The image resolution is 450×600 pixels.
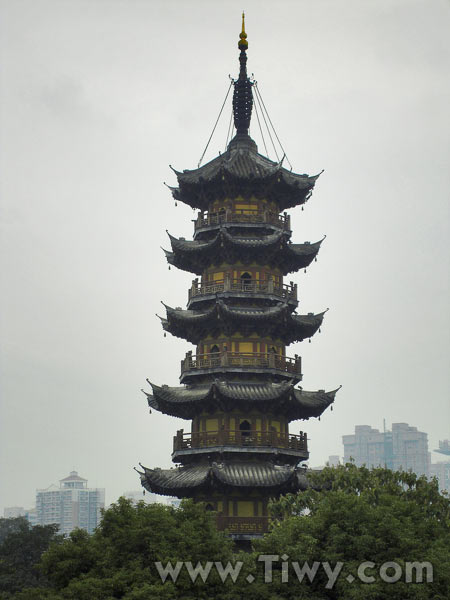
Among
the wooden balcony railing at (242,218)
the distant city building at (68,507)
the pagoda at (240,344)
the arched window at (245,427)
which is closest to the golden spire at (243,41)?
the pagoda at (240,344)

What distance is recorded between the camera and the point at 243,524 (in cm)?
4356

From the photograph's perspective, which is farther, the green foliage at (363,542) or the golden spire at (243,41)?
the golden spire at (243,41)

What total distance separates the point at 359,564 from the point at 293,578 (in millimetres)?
2322

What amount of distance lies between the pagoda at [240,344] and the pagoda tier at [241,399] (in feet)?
0.20

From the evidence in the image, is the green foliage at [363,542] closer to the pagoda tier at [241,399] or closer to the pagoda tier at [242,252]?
the pagoda tier at [241,399]

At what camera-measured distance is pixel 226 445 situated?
4481cm

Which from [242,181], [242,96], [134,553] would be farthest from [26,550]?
[242,96]

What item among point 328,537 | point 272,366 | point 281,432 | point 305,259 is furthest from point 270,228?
point 328,537

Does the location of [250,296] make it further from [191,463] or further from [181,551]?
[181,551]

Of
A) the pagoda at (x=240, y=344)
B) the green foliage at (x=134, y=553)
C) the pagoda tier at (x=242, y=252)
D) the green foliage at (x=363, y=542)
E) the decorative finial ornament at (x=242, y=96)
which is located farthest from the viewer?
the decorative finial ornament at (x=242, y=96)

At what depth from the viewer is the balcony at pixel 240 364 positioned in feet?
152

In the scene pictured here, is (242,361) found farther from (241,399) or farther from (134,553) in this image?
(134,553)

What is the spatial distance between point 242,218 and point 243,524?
1571 cm

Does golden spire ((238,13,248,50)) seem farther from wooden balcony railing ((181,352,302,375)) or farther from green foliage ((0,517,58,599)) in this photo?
green foliage ((0,517,58,599))
